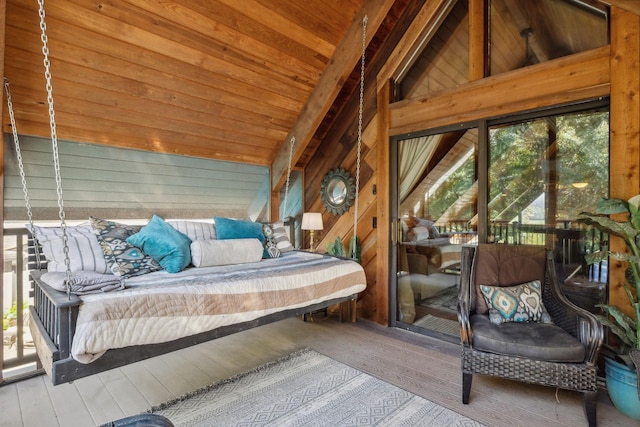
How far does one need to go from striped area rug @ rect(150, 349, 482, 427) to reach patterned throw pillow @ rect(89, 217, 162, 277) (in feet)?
3.22

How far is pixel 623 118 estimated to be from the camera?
2260mm

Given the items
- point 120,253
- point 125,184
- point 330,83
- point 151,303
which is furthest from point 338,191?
point 151,303

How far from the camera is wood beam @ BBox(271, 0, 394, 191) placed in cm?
329

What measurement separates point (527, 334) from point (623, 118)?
1.61 meters

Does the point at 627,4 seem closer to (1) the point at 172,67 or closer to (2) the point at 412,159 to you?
(2) the point at 412,159

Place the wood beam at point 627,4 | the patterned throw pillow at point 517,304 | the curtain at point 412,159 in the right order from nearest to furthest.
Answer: the wood beam at point 627,4 → the patterned throw pillow at point 517,304 → the curtain at point 412,159

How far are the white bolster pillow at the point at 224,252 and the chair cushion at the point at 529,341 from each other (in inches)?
78.4

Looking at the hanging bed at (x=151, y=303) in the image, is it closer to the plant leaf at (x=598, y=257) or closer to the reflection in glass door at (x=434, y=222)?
the reflection in glass door at (x=434, y=222)

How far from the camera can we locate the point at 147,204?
3.42 m

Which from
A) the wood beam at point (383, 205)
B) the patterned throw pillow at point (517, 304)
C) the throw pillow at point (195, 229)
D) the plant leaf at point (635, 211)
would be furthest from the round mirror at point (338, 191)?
the plant leaf at point (635, 211)

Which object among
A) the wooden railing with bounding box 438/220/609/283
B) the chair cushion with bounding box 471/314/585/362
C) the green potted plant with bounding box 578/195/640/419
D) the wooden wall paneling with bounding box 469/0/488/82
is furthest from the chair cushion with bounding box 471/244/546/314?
the wooden wall paneling with bounding box 469/0/488/82

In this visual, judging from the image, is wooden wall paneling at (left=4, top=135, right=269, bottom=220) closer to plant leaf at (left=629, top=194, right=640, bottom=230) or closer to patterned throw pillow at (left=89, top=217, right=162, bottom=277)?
patterned throw pillow at (left=89, top=217, right=162, bottom=277)

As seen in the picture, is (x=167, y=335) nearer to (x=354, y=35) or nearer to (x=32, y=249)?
(x=32, y=249)

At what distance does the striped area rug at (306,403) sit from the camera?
6.47 ft
